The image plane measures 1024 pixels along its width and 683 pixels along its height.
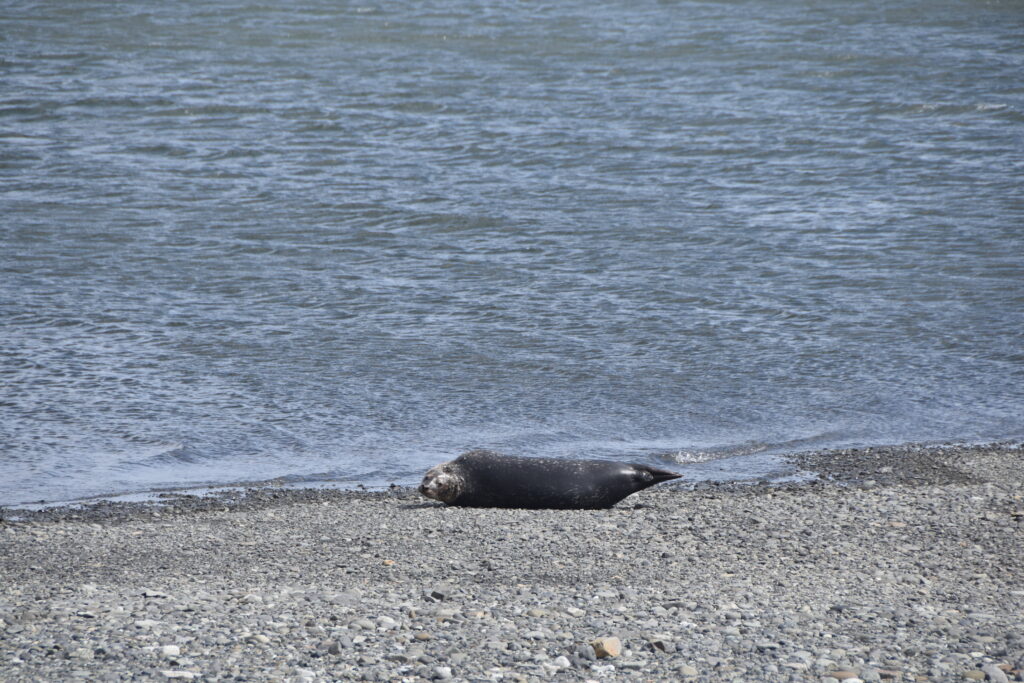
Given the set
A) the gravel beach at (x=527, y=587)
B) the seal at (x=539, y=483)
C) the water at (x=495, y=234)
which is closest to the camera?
the gravel beach at (x=527, y=587)

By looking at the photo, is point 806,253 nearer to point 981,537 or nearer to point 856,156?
point 856,156

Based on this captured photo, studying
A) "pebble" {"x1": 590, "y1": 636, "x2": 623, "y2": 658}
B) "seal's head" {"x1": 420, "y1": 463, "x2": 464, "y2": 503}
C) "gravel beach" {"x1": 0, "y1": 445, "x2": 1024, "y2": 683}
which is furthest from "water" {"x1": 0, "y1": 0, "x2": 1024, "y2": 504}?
"pebble" {"x1": 590, "y1": 636, "x2": 623, "y2": 658}

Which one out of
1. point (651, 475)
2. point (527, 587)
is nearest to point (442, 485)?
point (651, 475)

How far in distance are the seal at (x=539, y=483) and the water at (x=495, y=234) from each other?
1.00 m

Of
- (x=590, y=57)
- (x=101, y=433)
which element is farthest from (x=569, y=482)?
(x=590, y=57)

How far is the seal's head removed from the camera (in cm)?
681

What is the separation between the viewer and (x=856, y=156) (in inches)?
716

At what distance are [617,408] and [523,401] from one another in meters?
0.72

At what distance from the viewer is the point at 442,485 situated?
681 cm

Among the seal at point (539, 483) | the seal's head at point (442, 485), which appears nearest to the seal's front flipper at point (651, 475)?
the seal at point (539, 483)

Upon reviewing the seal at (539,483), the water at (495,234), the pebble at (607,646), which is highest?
the pebble at (607,646)

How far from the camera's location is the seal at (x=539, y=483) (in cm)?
678

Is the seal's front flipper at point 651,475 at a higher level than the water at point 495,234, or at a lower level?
higher

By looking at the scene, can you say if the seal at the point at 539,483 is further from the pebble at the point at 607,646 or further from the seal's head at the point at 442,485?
the pebble at the point at 607,646
